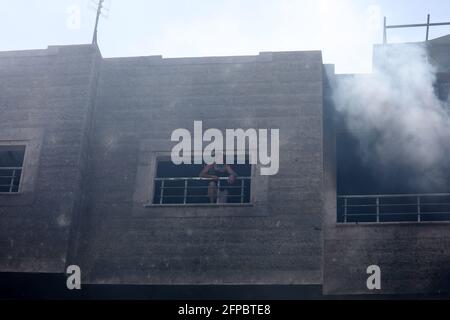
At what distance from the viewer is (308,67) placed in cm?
1463

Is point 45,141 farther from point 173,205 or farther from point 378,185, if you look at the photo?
point 378,185

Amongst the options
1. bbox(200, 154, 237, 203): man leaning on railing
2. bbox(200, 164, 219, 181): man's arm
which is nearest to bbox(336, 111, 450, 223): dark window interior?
bbox(200, 154, 237, 203): man leaning on railing

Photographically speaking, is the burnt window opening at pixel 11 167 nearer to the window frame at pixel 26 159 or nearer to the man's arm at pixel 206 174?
the window frame at pixel 26 159

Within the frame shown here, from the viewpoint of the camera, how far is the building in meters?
13.1

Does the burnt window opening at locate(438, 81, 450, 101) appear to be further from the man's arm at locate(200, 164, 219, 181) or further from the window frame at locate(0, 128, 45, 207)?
the window frame at locate(0, 128, 45, 207)

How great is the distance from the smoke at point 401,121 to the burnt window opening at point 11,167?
708 centimetres

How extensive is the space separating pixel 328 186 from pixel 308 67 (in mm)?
2647

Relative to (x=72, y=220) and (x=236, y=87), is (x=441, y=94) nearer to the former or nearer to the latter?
(x=236, y=87)

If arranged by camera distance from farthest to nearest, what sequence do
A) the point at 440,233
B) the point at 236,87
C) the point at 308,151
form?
the point at 236,87, the point at 308,151, the point at 440,233

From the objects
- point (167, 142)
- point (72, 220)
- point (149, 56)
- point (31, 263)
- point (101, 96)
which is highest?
point (149, 56)

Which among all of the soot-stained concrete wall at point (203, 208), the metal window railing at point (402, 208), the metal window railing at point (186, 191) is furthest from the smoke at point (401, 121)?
the metal window railing at point (186, 191)

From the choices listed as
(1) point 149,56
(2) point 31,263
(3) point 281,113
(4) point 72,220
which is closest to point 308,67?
(3) point 281,113

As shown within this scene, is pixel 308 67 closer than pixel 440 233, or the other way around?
pixel 440 233

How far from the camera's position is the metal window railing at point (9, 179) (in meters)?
14.5
